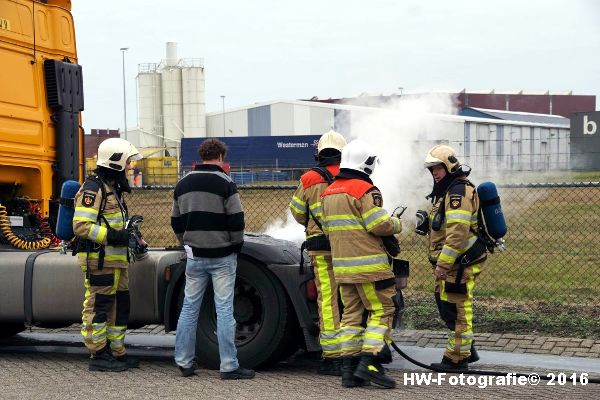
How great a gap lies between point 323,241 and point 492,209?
131cm

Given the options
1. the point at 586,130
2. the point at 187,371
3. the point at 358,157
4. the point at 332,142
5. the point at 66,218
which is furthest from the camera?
the point at 586,130

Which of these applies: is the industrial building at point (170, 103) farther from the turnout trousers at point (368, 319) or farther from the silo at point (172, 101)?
the turnout trousers at point (368, 319)

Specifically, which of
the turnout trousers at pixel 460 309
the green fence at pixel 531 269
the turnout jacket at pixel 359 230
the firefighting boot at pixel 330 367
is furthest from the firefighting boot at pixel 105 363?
the green fence at pixel 531 269

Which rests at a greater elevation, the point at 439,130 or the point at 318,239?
the point at 439,130

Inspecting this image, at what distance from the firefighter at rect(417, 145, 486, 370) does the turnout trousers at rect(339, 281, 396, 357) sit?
1.80 feet

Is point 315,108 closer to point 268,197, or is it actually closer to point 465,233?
point 268,197

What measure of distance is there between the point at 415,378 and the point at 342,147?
1.88 m

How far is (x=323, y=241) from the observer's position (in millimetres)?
6738

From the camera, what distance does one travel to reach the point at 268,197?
71.5 ft

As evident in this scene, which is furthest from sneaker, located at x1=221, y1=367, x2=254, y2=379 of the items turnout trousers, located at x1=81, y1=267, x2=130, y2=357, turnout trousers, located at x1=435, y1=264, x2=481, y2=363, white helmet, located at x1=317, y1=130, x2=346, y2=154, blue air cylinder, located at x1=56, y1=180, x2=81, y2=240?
white helmet, located at x1=317, y1=130, x2=346, y2=154

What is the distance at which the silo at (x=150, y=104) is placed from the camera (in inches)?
2766

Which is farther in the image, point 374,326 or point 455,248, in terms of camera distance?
point 455,248

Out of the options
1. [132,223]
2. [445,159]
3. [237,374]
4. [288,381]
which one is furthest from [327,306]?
[132,223]

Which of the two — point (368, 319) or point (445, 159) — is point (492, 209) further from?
point (368, 319)
